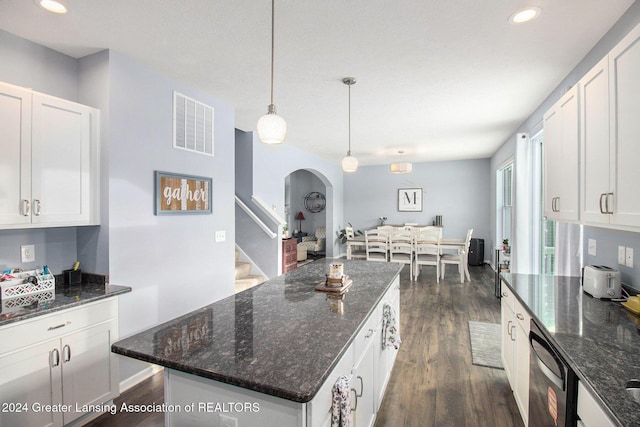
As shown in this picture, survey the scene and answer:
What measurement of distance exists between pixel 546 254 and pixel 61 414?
16.1 feet

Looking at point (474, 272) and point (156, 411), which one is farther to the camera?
point (474, 272)

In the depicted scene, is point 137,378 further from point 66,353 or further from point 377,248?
point 377,248

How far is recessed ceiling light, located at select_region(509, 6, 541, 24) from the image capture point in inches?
74.1

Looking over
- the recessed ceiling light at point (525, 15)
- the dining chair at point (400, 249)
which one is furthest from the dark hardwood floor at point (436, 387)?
the recessed ceiling light at point (525, 15)

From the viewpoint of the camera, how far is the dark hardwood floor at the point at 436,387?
2131 millimetres

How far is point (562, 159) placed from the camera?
213cm

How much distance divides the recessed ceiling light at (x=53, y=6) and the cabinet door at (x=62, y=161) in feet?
1.70

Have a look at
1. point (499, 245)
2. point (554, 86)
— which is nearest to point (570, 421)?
point (554, 86)

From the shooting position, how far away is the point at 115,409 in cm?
223

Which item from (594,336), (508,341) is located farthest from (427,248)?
(594,336)

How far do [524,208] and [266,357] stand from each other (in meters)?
4.29

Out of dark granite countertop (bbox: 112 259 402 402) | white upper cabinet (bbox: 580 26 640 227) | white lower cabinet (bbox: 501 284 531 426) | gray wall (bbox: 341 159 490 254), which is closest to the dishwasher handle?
white lower cabinet (bbox: 501 284 531 426)

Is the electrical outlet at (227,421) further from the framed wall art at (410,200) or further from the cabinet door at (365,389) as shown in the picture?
the framed wall art at (410,200)

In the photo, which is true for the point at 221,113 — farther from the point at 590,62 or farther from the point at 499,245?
the point at 499,245
